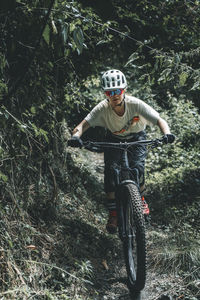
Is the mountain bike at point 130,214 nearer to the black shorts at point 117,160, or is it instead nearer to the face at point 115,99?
the black shorts at point 117,160

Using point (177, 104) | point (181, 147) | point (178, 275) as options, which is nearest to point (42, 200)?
point (178, 275)

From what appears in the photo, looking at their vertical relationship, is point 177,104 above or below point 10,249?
above

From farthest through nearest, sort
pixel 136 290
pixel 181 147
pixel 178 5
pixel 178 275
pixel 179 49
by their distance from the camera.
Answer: pixel 181 147 → pixel 179 49 → pixel 178 5 → pixel 178 275 → pixel 136 290

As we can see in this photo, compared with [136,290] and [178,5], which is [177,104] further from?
[136,290]

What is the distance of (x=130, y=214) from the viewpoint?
13.4 ft

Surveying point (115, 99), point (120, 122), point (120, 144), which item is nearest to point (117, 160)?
point (120, 122)

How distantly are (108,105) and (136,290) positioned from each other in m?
2.20

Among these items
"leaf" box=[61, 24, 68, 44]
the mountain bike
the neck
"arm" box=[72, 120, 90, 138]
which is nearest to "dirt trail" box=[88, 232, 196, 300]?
the mountain bike

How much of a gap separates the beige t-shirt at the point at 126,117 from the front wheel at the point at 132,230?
2.94 ft

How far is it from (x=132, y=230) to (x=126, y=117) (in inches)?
54.7

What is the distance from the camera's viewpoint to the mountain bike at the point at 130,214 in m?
3.61

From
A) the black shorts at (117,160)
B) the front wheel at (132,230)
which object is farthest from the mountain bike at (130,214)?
the black shorts at (117,160)

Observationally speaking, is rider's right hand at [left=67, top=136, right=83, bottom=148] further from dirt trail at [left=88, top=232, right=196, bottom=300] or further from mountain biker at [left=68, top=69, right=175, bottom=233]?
dirt trail at [left=88, top=232, right=196, bottom=300]

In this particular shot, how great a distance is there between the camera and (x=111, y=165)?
4.50 metres
